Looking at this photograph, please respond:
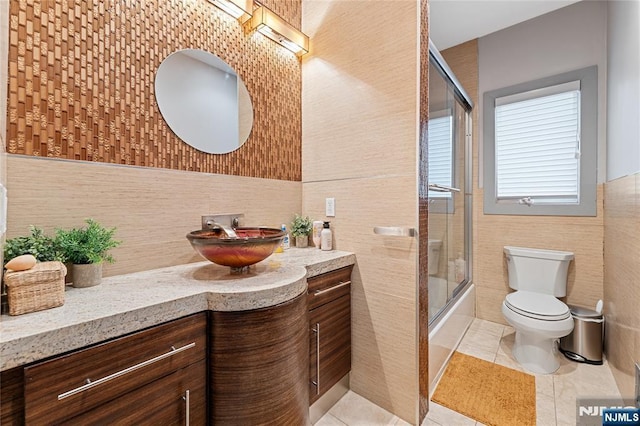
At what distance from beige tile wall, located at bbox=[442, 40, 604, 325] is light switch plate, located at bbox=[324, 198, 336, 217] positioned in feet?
5.82

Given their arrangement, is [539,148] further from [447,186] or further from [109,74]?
[109,74]

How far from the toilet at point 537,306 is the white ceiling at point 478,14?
206cm

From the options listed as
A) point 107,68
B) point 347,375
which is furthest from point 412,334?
point 107,68

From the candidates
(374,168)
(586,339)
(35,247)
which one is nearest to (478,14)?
(374,168)

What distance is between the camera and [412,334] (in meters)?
1.44

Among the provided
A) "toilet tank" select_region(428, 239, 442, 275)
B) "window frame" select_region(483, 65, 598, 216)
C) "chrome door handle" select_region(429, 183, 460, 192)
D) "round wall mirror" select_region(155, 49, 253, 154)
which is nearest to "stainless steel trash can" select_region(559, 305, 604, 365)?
"window frame" select_region(483, 65, 598, 216)

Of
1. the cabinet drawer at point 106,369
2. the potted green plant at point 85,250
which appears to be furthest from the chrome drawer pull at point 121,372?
the potted green plant at point 85,250

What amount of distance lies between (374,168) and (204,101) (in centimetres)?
102

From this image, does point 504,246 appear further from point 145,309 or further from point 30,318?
point 30,318

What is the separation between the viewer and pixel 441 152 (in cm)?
209

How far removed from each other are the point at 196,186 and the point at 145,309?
0.75 metres

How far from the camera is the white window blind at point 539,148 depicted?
7.38ft

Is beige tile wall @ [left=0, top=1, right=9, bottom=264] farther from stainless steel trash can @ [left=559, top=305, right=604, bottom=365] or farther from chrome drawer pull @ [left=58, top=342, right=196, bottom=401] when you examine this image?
stainless steel trash can @ [left=559, top=305, right=604, bottom=365]

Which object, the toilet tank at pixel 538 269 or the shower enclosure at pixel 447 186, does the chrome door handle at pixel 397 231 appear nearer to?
the shower enclosure at pixel 447 186
